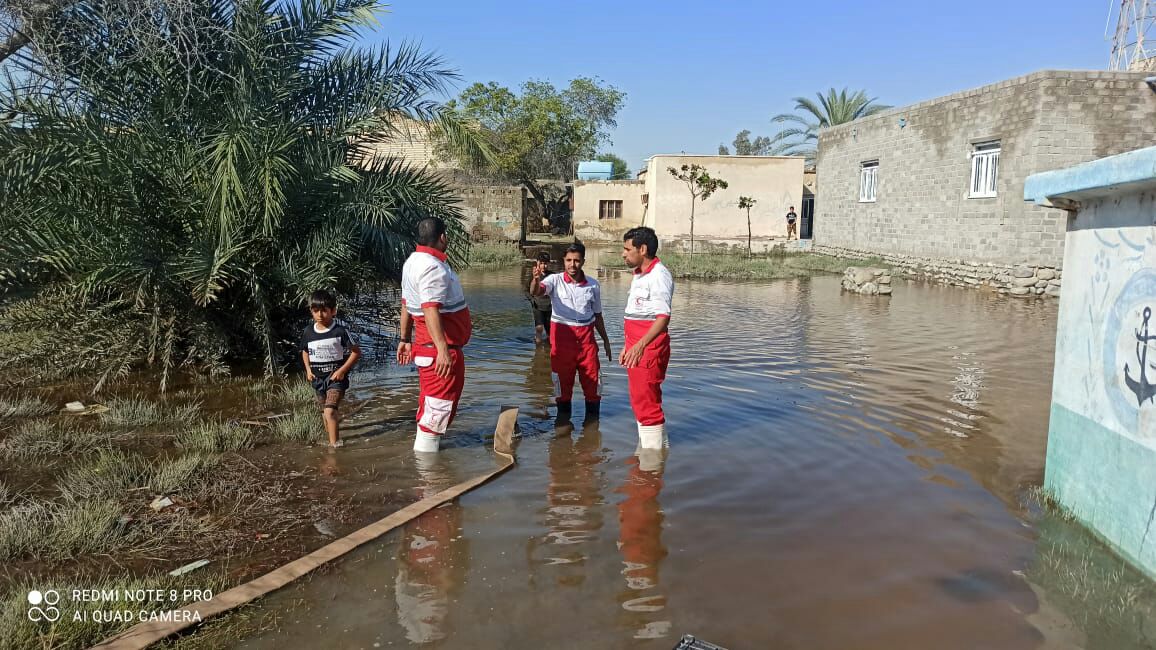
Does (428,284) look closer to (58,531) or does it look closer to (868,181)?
(58,531)

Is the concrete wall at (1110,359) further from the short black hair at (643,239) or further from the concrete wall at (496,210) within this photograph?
the concrete wall at (496,210)

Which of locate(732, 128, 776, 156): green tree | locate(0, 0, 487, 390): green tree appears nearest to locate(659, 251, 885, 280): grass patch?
locate(0, 0, 487, 390): green tree

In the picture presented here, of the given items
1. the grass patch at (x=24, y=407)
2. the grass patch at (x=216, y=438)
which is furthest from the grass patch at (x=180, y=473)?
the grass patch at (x=24, y=407)

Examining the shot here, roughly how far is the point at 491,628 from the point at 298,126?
19.0 feet

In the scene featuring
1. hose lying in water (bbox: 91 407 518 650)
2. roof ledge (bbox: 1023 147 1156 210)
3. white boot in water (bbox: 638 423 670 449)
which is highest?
roof ledge (bbox: 1023 147 1156 210)

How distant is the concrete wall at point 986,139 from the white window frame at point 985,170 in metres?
0.15

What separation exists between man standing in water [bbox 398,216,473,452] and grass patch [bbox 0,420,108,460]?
7.86 ft

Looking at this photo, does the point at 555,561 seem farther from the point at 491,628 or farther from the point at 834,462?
the point at 834,462

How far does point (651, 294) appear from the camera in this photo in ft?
16.8

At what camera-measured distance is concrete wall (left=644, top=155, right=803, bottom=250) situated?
3142 cm

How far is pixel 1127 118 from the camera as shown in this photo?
1527cm

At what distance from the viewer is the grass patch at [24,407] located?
234 inches

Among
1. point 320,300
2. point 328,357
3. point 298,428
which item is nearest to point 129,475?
point 298,428

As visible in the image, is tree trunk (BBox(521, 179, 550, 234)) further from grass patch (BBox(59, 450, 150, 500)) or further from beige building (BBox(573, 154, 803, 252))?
grass patch (BBox(59, 450, 150, 500))
